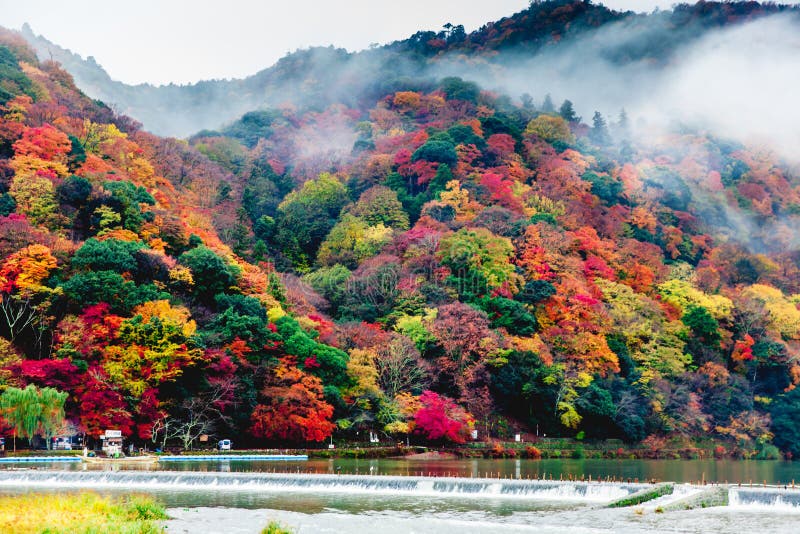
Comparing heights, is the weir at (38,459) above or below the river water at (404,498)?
above

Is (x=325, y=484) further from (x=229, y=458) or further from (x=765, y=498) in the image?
(x=765, y=498)

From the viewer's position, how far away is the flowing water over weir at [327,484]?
40.5 meters

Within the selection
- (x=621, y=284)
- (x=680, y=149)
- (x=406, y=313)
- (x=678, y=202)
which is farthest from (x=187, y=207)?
(x=680, y=149)

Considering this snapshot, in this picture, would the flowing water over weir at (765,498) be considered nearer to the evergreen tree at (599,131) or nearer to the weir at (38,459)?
the weir at (38,459)

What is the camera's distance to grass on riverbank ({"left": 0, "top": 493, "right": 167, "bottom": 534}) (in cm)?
2558

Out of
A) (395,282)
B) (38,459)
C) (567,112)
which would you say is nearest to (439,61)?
(567,112)

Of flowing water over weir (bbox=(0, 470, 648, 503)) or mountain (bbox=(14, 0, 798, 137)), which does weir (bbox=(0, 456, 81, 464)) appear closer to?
flowing water over weir (bbox=(0, 470, 648, 503))

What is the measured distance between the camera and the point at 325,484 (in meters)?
42.6

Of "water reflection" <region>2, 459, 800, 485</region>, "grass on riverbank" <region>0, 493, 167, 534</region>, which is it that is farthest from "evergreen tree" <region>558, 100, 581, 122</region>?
"grass on riverbank" <region>0, 493, 167, 534</region>

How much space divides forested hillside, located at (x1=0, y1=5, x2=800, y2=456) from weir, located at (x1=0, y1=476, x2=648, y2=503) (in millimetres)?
11385

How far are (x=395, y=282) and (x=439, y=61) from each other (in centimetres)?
10023

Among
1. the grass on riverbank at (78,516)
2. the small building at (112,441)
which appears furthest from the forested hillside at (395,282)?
the grass on riverbank at (78,516)

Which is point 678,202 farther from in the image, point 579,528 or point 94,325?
point 579,528

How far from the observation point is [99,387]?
54.9 m
